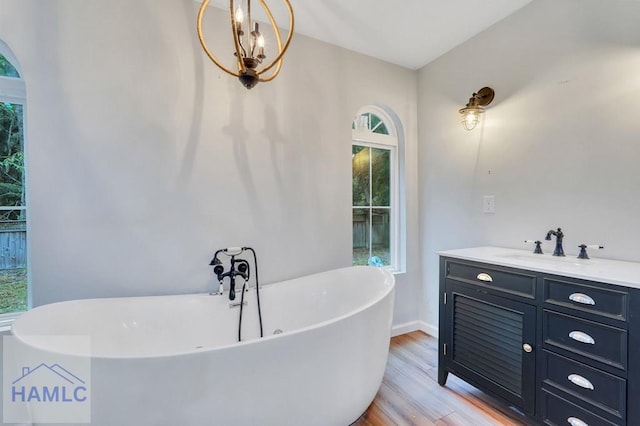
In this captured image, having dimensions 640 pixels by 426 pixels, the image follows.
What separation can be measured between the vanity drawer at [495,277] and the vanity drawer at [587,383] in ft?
1.04

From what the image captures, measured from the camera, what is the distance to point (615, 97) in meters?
1.56

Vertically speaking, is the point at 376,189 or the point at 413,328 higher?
the point at 376,189

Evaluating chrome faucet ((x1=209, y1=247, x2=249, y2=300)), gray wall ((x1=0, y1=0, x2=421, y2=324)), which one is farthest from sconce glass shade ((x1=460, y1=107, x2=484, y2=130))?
chrome faucet ((x1=209, y1=247, x2=249, y2=300))

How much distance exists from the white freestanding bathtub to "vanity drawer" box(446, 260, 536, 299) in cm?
48

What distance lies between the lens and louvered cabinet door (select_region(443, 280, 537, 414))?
147 centimetres

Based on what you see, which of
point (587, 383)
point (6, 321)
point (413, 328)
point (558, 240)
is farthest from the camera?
point (413, 328)

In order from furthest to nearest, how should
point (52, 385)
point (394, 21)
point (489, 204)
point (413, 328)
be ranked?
point (413, 328), point (489, 204), point (394, 21), point (52, 385)

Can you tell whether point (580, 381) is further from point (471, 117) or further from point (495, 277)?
point (471, 117)

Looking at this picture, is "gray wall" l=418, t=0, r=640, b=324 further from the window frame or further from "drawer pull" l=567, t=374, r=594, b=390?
the window frame

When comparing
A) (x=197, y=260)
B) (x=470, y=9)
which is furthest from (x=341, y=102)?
(x=197, y=260)

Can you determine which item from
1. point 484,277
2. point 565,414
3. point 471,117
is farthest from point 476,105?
point 565,414

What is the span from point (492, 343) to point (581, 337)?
0.46 m

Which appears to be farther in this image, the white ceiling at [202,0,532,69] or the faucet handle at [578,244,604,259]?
the white ceiling at [202,0,532,69]

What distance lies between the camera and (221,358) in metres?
1.03
